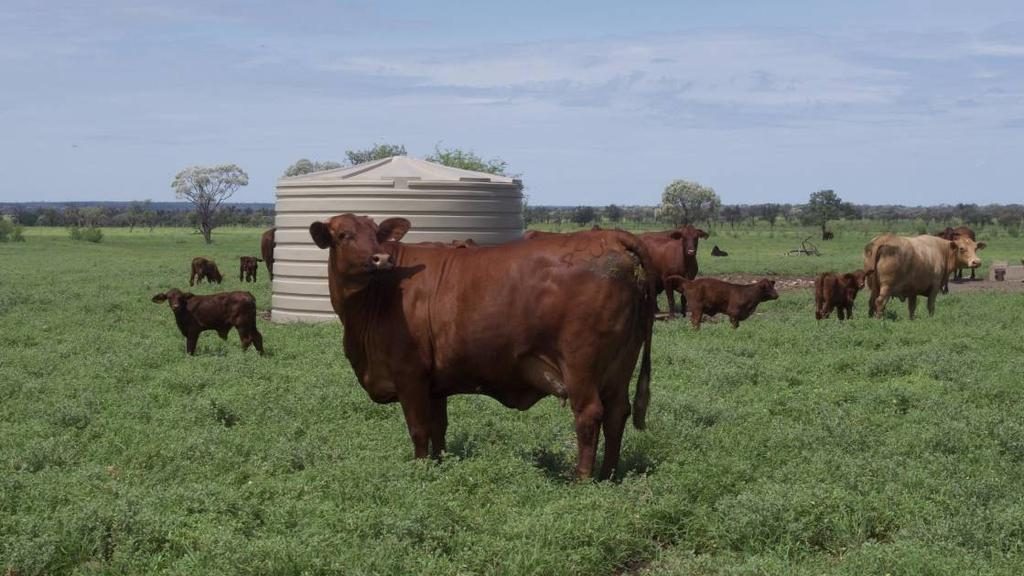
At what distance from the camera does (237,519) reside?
641 centimetres

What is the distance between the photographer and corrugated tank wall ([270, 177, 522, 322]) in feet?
57.1

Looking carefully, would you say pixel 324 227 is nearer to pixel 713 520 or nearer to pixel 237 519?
pixel 237 519

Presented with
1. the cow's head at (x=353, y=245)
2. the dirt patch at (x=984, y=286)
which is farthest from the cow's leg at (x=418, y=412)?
the dirt patch at (x=984, y=286)

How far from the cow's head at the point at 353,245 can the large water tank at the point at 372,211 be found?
9075 millimetres

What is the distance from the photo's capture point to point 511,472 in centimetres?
719

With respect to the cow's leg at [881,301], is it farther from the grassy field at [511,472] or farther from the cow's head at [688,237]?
the grassy field at [511,472]

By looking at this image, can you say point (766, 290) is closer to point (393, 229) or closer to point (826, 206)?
point (393, 229)

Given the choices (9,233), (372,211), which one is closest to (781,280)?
(372,211)

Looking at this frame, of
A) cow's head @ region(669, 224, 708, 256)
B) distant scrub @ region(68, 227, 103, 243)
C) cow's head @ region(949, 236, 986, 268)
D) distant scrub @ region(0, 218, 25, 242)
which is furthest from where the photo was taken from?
distant scrub @ region(68, 227, 103, 243)

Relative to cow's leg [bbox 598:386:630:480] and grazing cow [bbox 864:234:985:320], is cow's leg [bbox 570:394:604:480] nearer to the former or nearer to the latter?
cow's leg [bbox 598:386:630:480]

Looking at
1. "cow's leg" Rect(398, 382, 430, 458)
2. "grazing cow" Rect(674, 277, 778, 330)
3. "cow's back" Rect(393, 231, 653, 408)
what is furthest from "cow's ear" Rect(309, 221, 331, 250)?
"grazing cow" Rect(674, 277, 778, 330)

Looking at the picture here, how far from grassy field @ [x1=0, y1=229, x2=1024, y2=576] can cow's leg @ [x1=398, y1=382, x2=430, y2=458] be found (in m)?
0.31

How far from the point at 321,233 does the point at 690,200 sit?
99.3 meters

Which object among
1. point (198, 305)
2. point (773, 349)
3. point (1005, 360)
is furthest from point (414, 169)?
point (1005, 360)
